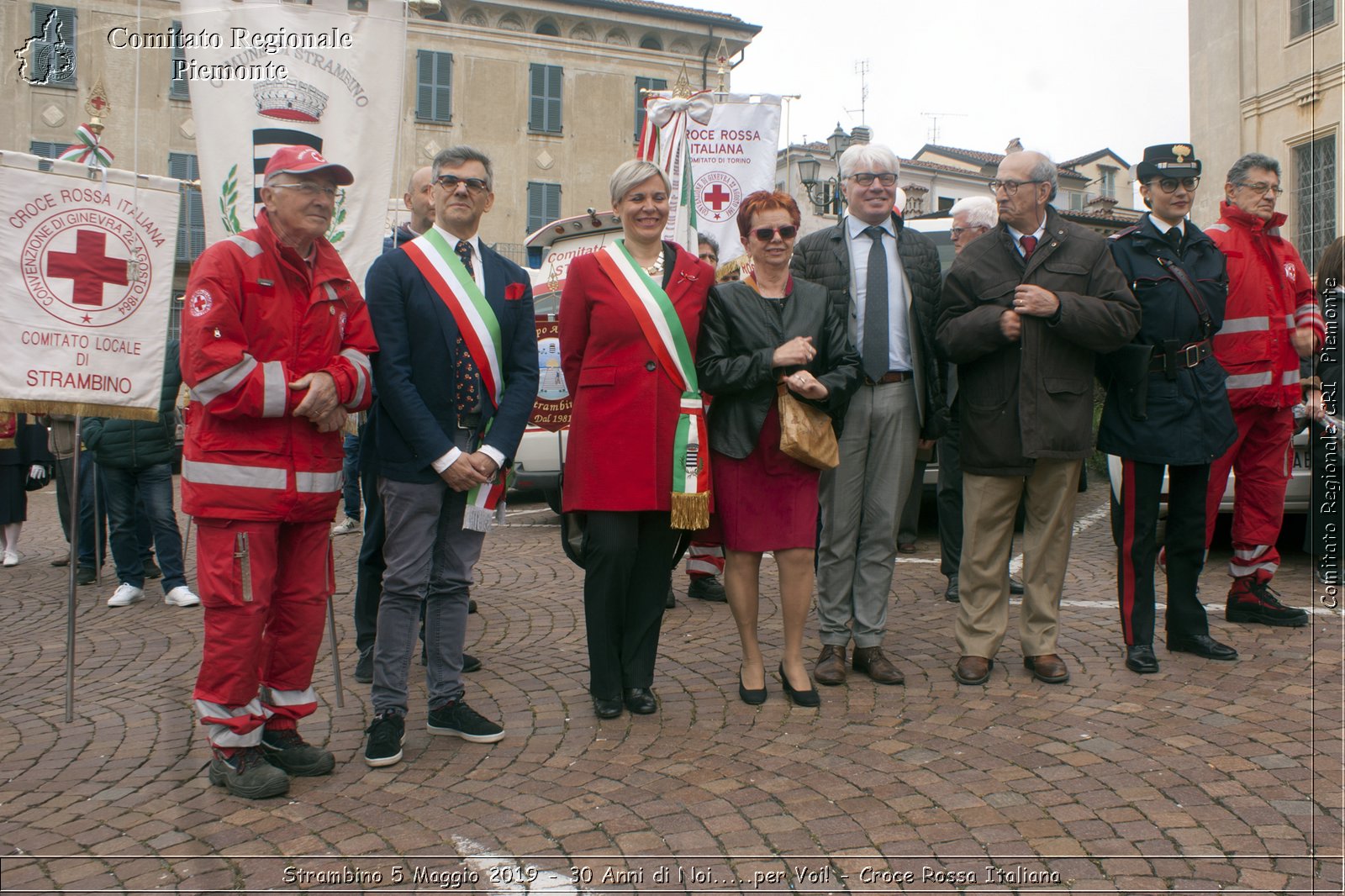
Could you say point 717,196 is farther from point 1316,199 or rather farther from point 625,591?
point 1316,199

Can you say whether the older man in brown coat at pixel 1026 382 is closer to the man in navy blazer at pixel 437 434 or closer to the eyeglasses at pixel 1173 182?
the eyeglasses at pixel 1173 182

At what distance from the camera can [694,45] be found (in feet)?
110

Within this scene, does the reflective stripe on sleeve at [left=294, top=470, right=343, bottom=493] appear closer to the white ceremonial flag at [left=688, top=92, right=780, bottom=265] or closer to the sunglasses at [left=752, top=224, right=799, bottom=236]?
the sunglasses at [left=752, top=224, right=799, bottom=236]

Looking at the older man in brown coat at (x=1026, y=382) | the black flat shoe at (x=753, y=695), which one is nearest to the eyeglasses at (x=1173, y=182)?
the older man in brown coat at (x=1026, y=382)

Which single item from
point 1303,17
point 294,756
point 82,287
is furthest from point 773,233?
point 1303,17

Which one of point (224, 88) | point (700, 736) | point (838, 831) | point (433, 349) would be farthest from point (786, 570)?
point (224, 88)

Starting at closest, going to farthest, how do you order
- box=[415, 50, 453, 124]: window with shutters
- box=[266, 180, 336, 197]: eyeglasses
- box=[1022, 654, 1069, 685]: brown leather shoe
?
1. box=[266, 180, 336, 197]: eyeglasses
2. box=[1022, 654, 1069, 685]: brown leather shoe
3. box=[415, 50, 453, 124]: window with shutters

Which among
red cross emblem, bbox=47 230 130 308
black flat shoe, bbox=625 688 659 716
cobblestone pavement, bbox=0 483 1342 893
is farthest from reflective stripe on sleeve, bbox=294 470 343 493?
red cross emblem, bbox=47 230 130 308

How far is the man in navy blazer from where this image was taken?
3.91 metres

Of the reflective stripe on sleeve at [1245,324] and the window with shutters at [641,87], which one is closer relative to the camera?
the reflective stripe on sleeve at [1245,324]

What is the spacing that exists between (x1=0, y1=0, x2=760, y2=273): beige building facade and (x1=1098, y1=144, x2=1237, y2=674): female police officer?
26043 mm

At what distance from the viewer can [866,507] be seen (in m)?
4.84

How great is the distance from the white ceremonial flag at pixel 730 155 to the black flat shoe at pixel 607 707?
4334 mm

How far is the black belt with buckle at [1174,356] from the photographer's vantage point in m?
4.91
